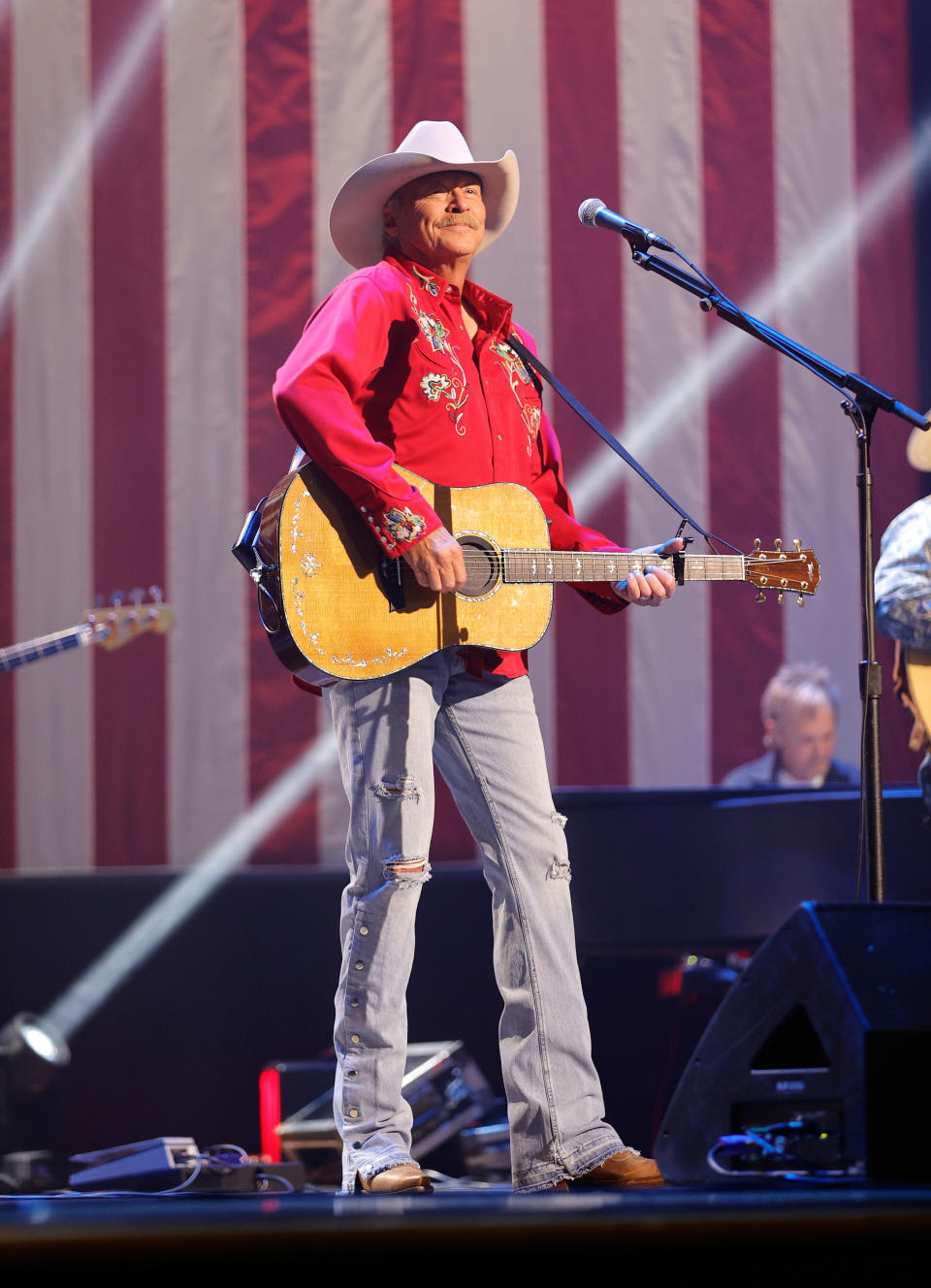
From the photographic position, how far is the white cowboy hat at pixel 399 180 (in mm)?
2766

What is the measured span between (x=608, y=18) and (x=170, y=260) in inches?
75.7

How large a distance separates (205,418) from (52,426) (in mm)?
557

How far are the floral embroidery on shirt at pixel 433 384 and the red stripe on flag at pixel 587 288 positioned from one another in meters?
2.64

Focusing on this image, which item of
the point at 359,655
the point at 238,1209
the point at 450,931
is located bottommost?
the point at 450,931

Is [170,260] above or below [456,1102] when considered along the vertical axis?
above

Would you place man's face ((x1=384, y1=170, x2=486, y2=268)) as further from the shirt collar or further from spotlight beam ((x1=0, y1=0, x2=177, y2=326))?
spotlight beam ((x1=0, y1=0, x2=177, y2=326))

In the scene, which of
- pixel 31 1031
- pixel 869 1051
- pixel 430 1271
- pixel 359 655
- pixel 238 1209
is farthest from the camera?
pixel 31 1031

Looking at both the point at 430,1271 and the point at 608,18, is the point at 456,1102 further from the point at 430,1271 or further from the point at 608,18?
the point at 608,18

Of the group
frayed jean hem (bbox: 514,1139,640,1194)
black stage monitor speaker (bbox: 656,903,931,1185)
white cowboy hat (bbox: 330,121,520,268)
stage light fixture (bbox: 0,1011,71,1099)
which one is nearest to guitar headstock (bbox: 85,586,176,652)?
stage light fixture (bbox: 0,1011,71,1099)

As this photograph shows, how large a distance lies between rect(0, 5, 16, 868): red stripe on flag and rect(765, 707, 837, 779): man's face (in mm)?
2763

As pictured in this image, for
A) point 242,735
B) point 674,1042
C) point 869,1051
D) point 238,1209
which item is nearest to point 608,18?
point 242,735

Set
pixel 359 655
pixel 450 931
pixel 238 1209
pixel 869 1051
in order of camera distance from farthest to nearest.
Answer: pixel 450 931 → pixel 359 655 → pixel 869 1051 → pixel 238 1209

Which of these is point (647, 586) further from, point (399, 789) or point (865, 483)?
point (399, 789)

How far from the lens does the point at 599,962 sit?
505 cm
